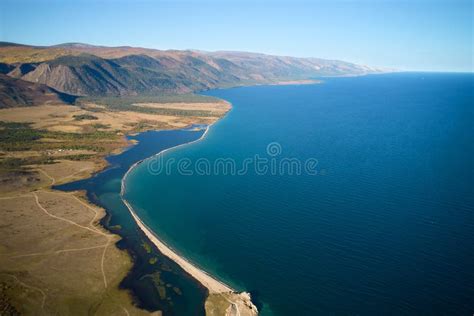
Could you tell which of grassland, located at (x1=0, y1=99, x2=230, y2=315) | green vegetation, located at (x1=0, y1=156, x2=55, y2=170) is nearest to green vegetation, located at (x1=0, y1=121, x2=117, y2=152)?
grassland, located at (x1=0, y1=99, x2=230, y2=315)

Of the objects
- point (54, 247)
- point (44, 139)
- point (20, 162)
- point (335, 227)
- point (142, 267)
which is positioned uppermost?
point (44, 139)

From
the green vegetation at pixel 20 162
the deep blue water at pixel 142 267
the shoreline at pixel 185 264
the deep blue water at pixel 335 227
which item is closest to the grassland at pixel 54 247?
the green vegetation at pixel 20 162

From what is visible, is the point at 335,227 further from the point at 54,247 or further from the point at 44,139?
the point at 44,139

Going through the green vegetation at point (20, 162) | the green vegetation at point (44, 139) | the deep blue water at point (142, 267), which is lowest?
the deep blue water at point (142, 267)

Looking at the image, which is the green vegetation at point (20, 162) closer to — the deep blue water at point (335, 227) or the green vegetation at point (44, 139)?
the green vegetation at point (44, 139)

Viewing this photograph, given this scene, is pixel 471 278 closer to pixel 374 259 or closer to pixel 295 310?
pixel 374 259

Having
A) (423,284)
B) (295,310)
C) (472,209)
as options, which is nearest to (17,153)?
(295,310)

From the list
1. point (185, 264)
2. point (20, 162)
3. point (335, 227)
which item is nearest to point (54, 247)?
point (185, 264)

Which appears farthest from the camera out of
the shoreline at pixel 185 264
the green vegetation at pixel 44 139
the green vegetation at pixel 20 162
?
the green vegetation at pixel 44 139
